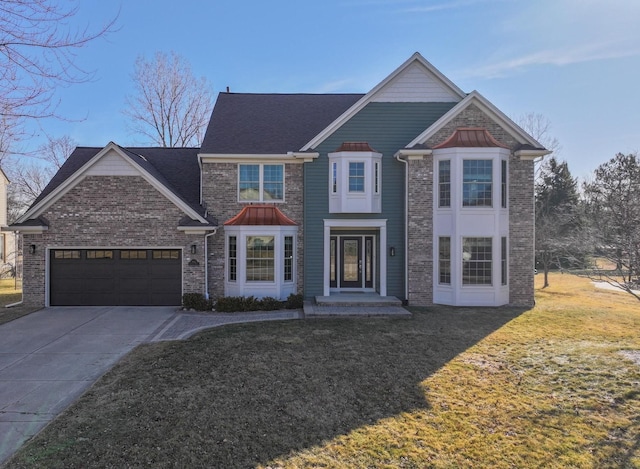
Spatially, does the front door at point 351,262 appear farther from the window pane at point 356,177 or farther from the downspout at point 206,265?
the downspout at point 206,265

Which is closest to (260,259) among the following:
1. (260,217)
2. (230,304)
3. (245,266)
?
(245,266)

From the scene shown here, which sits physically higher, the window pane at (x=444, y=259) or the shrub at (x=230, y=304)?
the window pane at (x=444, y=259)

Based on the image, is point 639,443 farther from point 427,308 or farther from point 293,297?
point 293,297

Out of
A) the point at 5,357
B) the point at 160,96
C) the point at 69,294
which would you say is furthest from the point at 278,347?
the point at 160,96

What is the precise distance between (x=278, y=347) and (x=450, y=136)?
32.5ft

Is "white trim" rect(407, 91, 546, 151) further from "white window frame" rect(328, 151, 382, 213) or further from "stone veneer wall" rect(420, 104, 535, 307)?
"white window frame" rect(328, 151, 382, 213)

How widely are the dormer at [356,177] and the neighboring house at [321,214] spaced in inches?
2.1

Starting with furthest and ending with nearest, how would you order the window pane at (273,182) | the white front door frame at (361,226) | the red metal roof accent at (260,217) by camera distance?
1. the window pane at (273,182)
2. the white front door frame at (361,226)
3. the red metal roof accent at (260,217)

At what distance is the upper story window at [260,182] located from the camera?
46.2ft

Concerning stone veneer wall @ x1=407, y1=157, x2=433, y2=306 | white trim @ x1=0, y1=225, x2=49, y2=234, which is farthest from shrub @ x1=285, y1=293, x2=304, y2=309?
white trim @ x1=0, y1=225, x2=49, y2=234

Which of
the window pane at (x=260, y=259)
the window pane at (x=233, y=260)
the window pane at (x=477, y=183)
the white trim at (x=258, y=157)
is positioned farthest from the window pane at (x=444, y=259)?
the window pane at (x=233, y=260)

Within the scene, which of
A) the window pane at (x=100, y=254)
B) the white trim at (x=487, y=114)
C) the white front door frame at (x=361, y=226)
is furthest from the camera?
the white front door frame at (x=361, y=226)

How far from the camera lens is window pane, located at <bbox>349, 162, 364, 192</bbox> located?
1341cm

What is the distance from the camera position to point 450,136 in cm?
1309
